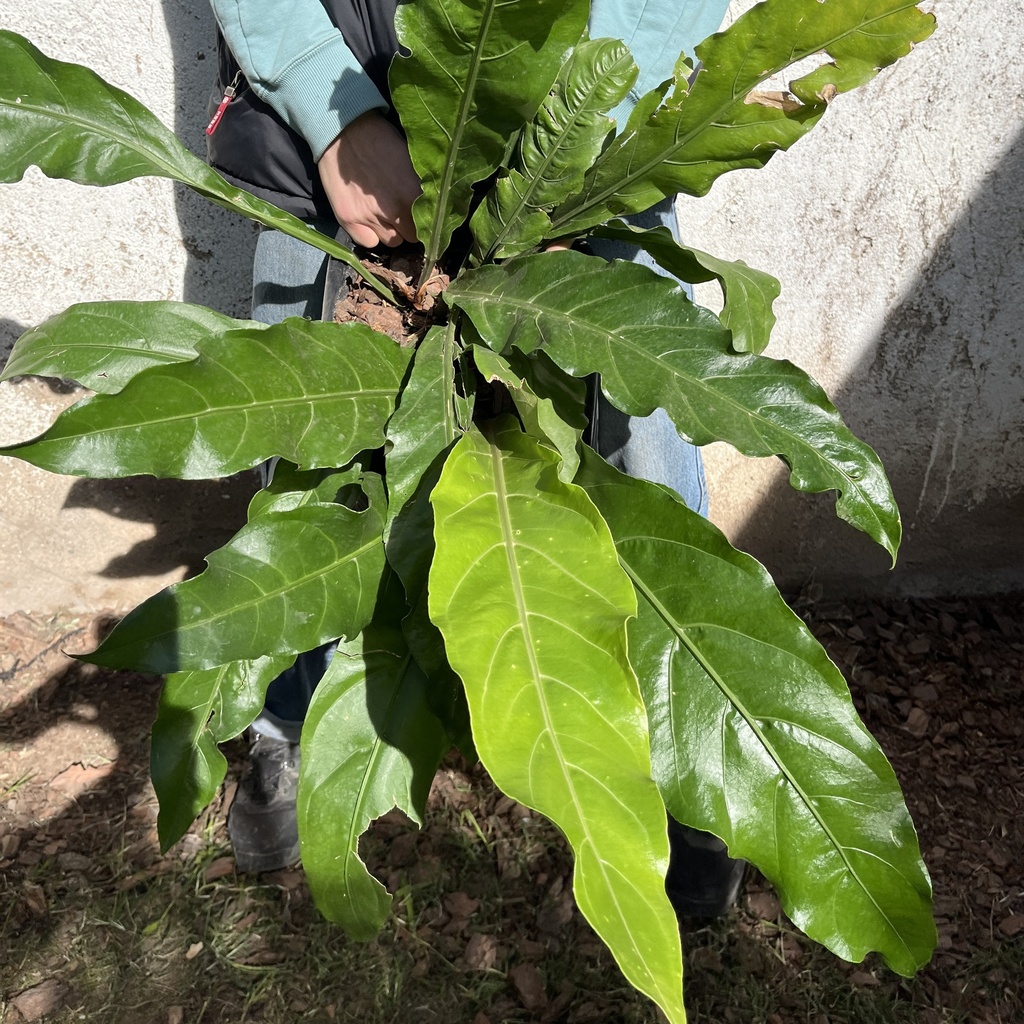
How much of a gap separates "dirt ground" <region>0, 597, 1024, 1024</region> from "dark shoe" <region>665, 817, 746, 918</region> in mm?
57

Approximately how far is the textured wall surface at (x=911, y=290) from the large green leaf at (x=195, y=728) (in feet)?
3.34

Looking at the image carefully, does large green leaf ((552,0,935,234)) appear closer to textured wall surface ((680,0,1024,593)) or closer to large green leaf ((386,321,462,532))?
large green leaf ((386,321,462,532))

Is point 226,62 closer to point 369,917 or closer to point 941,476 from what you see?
point 369,917

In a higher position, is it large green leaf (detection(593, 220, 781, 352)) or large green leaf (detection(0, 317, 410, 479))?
large green leaf (detection(593, 220, 781, 352))

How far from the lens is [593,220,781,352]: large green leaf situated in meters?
0.79

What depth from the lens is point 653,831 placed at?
55cm

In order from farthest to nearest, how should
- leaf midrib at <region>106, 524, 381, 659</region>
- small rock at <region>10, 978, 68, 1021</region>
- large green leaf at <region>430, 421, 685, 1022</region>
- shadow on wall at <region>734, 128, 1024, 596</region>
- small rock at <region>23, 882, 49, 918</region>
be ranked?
shadow on wall at <region>734, 128, 1024, 596</region>, small rock at <region>23, 882, 49, 918</region>, small rock at <region>10, 978, 68, 1021</region>, leaf midrib at <region>106, 524, 381, 659</region>, large green leaf at <region>430, 421, 685, 1022</region>

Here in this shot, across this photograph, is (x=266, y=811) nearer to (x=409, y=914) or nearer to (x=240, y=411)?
A: (x=409, y=914)

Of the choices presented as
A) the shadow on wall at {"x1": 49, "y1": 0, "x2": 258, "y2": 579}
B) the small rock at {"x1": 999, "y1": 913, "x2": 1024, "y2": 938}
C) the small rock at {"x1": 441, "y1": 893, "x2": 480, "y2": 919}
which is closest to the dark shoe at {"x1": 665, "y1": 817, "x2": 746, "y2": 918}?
the small rock at {"x1": 441, "y1": 893, "x2": 480, "y2": 919}

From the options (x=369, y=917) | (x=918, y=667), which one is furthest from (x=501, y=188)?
(x=918, y=667)

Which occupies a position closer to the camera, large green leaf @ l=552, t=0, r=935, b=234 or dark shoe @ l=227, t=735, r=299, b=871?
large green leaf @ l=552, t=0, r=935, b=234

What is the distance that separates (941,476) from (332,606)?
54.2 inches

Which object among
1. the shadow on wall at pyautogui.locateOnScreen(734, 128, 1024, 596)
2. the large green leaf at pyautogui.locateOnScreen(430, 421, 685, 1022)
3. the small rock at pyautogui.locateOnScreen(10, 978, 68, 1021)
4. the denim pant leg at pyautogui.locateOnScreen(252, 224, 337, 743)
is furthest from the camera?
the shadow on wall at pyautogui.locateOnScreen(734, 128, 1024, 596)

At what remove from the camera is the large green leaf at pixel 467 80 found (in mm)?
692
